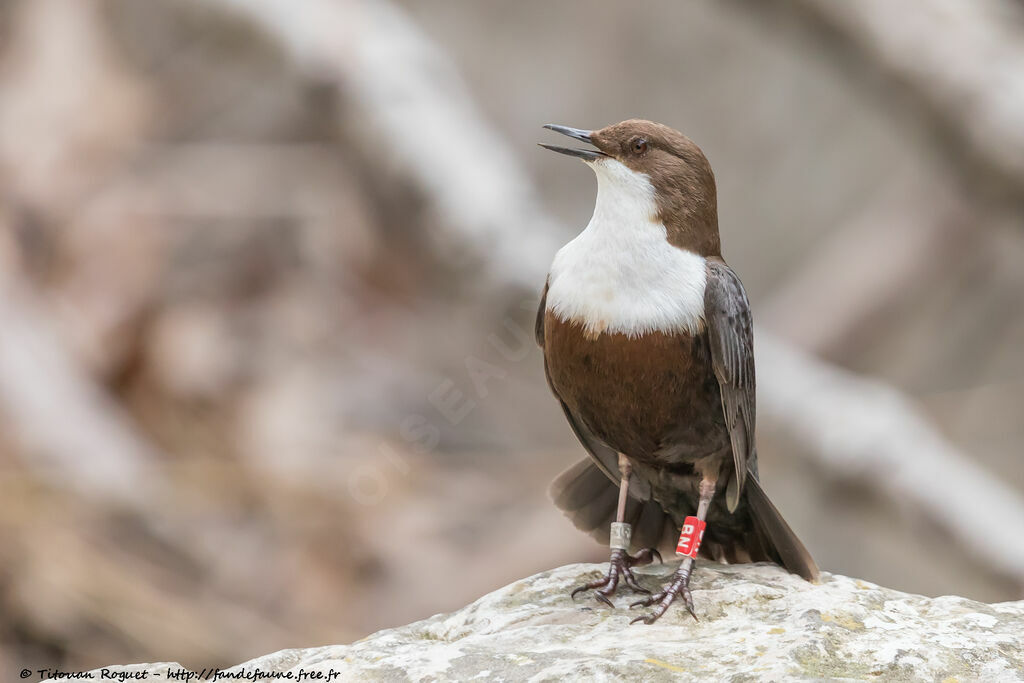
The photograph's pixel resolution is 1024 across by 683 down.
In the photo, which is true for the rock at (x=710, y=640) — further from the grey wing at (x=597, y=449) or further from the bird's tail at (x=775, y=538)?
the grey wing at (x=597, y=449)

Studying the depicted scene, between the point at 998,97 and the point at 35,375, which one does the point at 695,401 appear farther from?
the point at 35,375

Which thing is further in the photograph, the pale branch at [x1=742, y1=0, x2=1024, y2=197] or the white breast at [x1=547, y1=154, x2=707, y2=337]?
the pale branch at [x1=742, y1=0, x2=1024, y2=197]

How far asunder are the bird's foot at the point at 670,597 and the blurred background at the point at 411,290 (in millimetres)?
2509

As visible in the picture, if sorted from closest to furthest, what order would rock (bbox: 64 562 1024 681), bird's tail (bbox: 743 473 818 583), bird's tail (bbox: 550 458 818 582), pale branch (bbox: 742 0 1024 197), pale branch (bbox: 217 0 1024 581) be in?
rock (bbox: 64 562 1024 681) < bird's tail (bbox: 743 473 818 583) < bird's tail (bbox: 550 458 818 582) < pale branch (bbox: 217 0 1024 581) < pale branch (bbox: 742 0 1024 197)

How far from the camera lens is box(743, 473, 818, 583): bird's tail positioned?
123 inches

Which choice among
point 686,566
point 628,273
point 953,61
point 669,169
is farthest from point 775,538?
point 953,61

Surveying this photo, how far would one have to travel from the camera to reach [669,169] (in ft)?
9.82

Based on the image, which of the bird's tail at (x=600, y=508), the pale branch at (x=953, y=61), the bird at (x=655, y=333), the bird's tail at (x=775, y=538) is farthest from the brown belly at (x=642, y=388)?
the pale branch at (x=953, y=61)

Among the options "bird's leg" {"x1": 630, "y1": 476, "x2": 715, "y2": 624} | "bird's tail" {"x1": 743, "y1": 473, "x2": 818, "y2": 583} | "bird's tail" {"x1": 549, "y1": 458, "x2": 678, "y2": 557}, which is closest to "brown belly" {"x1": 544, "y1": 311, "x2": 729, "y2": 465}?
"bird's leg" {"x1": 630, "y1": 476, "x2": 715, "y2": 624}

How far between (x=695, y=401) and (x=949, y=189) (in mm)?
4392

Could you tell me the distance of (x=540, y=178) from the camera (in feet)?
24.7

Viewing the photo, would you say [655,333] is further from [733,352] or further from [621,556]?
[621,556]

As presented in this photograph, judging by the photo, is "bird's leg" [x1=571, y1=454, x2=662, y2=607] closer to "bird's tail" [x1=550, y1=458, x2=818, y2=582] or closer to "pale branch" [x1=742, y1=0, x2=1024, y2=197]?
"bird's tail" [x1=550, y1=458, x2=818, y2=582]

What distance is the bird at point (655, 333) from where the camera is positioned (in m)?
2.91
